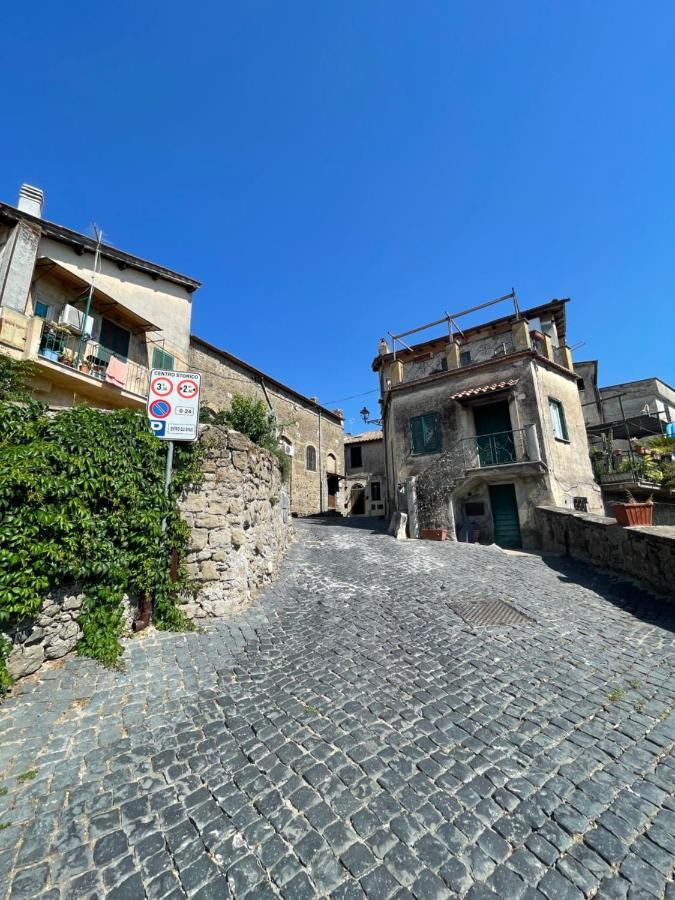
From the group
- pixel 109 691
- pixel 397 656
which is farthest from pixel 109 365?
pixel 397 656

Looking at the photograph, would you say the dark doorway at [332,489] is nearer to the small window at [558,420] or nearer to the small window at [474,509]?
the small window at [474,509]

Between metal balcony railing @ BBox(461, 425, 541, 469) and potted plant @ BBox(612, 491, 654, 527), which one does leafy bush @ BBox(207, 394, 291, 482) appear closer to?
metal balcony railing @ BBox(461, 425, 541, 469)

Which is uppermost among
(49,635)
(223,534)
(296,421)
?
(296,421)

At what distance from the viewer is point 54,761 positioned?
104 inches

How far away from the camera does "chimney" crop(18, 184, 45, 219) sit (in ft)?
35.6

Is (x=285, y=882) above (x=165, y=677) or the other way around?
the other way around

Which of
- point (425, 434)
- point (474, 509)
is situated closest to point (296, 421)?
point (425, 434)

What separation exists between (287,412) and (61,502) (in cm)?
1724

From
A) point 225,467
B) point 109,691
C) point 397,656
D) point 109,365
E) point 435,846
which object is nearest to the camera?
point 435,846

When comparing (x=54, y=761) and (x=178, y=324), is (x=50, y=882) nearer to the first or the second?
(x=54, y=761)

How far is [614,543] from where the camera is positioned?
796 cm

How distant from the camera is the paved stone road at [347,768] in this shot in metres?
1.94

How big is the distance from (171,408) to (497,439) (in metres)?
11.0

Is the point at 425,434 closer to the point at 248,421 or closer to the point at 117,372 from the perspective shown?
the point at 248,421
